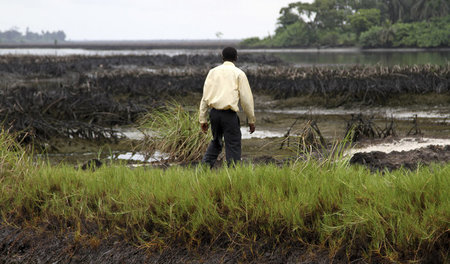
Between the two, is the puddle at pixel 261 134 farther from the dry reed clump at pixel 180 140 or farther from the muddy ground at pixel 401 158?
the muddy ground at pixel 401 158

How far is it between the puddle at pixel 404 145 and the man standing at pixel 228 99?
3.12 m

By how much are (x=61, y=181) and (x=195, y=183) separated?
5.06 ft

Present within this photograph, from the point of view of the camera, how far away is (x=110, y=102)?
15.2 meters

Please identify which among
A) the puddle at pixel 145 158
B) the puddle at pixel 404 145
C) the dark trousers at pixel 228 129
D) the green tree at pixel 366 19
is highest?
the green tree at pixel 366 19

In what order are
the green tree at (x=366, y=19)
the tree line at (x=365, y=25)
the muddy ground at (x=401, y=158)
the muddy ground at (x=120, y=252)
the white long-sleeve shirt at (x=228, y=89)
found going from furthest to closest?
the green tree at (x=366, y=19), the tree line at (x=365, y=25), the muddy ground at (x=401, y=158), the white long-sleeve shirt at (x=228, y=89), the muddy ground at (x=120, y=252)

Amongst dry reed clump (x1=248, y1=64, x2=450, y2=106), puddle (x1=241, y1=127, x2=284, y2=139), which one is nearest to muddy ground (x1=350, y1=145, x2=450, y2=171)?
puddle (x1=241, y1=127, x2=284, y2=139)

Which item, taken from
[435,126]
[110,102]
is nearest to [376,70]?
[435,126]

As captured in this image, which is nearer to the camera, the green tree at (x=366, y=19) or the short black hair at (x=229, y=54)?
the short black hair at (x=229, y=54)

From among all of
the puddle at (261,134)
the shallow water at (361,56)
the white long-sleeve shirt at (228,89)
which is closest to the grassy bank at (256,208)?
the white long-sleeve shirt at (228,89)

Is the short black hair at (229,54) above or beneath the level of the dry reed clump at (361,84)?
above

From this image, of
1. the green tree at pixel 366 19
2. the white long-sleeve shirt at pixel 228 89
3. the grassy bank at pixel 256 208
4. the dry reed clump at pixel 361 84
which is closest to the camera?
the grassy bank at pixel 256 208

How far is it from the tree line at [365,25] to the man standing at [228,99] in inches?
2395

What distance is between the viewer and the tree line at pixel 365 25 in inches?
2643

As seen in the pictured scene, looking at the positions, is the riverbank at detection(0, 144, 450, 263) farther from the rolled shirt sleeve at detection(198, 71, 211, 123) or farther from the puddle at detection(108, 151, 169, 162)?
the puddle at detection(108, 151, 169, 162)
